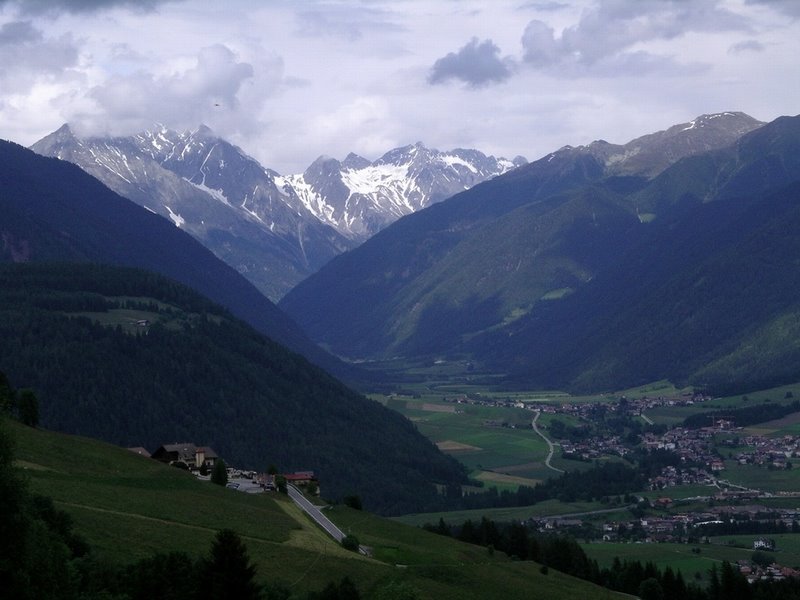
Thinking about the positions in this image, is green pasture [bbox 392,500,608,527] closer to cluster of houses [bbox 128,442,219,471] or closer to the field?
the field

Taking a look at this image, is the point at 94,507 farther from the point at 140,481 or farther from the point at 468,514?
the point at 468,514

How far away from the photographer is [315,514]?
12162 cm

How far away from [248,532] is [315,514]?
971 inches

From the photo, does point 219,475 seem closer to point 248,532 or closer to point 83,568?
point 248,532

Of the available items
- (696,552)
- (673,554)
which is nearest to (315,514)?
(673,554)

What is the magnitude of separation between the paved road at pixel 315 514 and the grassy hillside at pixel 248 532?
5.05ft

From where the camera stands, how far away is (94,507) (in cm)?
9219

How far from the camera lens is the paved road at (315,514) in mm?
111981

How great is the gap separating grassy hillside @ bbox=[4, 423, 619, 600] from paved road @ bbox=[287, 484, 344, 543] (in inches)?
60.6

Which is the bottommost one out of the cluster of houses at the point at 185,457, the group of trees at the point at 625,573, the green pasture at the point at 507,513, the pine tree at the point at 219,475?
the group of trees at the point at 625,573

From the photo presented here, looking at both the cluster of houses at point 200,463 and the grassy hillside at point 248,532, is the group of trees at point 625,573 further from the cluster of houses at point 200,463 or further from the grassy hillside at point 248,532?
the cluster of houses at point 200,463

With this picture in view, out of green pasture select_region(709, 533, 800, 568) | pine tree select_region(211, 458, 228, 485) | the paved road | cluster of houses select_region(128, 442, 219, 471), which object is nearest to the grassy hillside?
the paved road

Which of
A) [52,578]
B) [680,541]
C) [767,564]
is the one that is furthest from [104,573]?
[680,541]

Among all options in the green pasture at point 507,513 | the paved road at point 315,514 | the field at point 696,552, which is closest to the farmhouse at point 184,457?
the paved road at point 315,514
